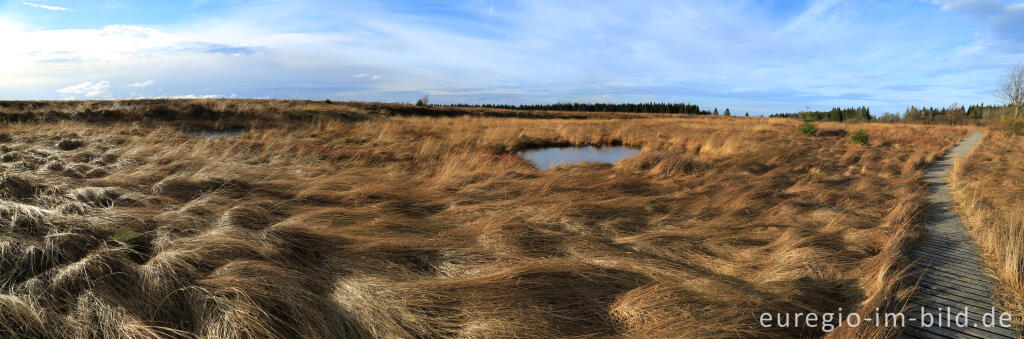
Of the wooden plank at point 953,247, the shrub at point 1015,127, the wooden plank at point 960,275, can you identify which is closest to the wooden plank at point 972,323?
the wooden plank at point 960,275

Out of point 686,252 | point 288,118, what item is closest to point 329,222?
point 686,252

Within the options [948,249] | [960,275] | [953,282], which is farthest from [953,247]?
[953,282]

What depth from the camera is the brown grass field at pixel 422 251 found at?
9.01 ft

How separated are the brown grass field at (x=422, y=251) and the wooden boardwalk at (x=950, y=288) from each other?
198 mm

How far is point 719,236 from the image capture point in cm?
477

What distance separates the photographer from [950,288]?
11.9 feet

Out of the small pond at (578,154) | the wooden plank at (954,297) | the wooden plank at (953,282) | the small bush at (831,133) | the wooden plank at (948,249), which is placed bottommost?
the wooden plank at (954,297)

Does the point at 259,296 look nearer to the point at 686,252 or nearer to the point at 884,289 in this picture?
the point at 686,252

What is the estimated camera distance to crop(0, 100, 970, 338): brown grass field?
275 cm

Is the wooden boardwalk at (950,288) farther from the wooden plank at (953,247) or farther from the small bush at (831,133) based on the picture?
the small bush at (831,133)

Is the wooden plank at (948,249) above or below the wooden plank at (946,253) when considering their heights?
above

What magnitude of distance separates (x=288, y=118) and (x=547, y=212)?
18.9m

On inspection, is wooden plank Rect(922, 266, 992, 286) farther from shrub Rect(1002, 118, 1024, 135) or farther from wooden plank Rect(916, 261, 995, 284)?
shrub Rect(1002, 118, 1024, 135)

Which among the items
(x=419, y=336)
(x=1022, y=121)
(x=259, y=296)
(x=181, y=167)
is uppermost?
(x=1022, y=121)
